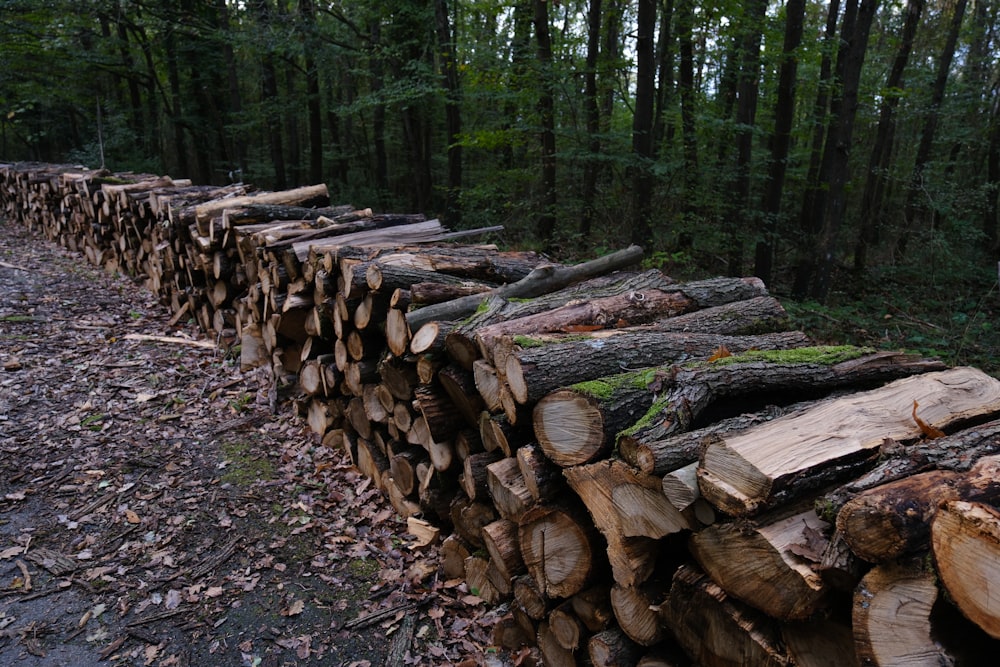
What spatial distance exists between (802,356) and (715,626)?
141 cm

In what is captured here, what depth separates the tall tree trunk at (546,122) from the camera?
10195 mm

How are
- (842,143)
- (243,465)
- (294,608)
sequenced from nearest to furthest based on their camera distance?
(294,608) → (243,465) → (842,143)

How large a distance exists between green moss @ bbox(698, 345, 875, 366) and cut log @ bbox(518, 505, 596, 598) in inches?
38.5

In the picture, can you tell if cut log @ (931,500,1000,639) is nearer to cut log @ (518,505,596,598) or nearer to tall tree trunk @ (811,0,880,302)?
cut log @ (518,505,596,598)

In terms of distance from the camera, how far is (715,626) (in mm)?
2139

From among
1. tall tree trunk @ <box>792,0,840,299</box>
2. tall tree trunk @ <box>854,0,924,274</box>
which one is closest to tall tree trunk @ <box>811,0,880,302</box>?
tall tree trunk @ <box>792,0,840,299</box>

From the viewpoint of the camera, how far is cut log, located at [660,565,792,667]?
1.99m

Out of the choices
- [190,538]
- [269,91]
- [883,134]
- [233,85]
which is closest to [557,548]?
[190,538]

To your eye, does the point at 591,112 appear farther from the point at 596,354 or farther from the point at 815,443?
the point at 815,443

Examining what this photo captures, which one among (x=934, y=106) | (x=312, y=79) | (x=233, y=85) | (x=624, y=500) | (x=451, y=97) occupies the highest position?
(x=312, y=79)

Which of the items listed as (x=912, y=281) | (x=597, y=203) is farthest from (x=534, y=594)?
(x=912, y=281)

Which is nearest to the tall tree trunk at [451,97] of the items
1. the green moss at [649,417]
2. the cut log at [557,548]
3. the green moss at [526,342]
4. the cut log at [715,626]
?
the green moss at [526,342]

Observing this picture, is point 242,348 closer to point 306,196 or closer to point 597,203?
point 306,196

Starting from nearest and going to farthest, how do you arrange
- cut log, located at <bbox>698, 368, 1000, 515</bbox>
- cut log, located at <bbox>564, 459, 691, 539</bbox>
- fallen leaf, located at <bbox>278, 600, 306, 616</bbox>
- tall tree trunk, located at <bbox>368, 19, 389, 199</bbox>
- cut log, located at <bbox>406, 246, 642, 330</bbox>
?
1. cut log, located at <bbox>698, 368, 1000, 515</bbox>
2. cut log, located at <bbox>564, 459, 691, 539</bbox>
3. fallen leaf, located at <bbox>278, 600, 306, 616</bbox>
4. cut log, located at <bbox>406, 246, 642, 330</bbox>
5. tall tree trunk, located at <bbox>368, 19, 389, 199</bbox>
